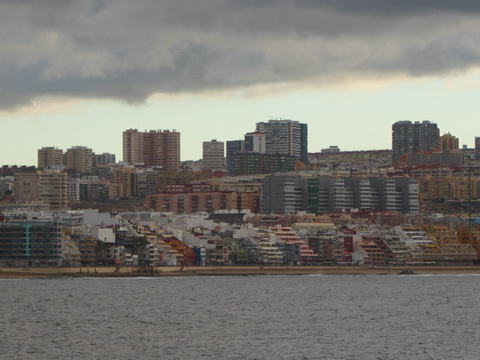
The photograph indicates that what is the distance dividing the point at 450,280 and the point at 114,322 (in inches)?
3151

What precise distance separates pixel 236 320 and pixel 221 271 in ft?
249

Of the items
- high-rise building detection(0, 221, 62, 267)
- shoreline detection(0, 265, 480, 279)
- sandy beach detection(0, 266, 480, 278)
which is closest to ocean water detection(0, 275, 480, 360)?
shoreline detection(0, 265, 480, 279)

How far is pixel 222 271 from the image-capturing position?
600 feet

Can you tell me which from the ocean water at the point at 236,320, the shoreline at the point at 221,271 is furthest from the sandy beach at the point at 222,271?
the ocean water at the point at 236,320

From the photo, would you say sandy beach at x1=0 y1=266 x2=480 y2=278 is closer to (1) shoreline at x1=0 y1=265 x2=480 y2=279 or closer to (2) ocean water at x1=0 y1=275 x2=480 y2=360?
(1) shoreline at x1=0 y1=265 x2=480 y2=279

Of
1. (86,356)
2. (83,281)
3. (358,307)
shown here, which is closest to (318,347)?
(86,356)

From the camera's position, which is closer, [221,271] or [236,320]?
[236,320]

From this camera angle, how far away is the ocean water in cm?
8588

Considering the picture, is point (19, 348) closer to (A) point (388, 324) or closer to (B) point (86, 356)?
(B) point (86, 356)

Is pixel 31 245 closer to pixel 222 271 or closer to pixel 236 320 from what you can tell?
pixel 222 271

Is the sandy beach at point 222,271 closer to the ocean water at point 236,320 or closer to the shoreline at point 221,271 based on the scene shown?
the shoreline at point 221,271

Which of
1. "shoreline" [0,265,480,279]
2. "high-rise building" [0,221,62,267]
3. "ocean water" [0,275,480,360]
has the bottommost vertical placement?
"ocean water" [0,275,480,360]

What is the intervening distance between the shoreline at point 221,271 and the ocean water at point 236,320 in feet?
17.7

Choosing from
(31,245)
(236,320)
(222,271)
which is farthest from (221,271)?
(236,320)
